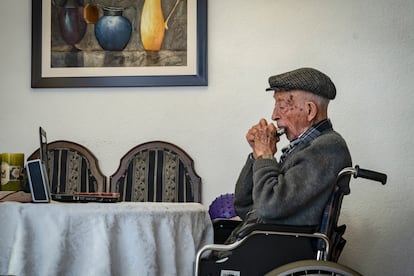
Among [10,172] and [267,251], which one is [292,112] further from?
[10,172]

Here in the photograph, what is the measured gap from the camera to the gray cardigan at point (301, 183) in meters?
2.20

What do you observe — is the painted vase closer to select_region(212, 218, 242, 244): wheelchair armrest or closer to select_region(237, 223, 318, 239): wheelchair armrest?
select_region(212, 218, 242, 244): wheelchair armrest

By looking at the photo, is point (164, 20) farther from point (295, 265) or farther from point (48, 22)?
point (295, 265)

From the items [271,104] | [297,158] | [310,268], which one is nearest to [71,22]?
[271,104]

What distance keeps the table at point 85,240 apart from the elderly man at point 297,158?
41cm

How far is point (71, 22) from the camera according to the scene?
3961 mm

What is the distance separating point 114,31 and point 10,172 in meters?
1.69

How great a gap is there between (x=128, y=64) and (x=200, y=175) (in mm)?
820

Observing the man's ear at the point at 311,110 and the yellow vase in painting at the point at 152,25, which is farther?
the yellow vase in painting at the point at 152,25

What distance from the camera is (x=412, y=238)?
373cm

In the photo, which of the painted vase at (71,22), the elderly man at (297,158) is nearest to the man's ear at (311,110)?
the elderly man at (297,158)

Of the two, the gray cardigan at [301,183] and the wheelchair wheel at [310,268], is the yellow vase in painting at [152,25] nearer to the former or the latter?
the gray cardigan at [301,183]

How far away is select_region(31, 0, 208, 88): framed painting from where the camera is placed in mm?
3854

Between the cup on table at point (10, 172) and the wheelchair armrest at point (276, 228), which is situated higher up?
the cup on table at point (10, 172)
